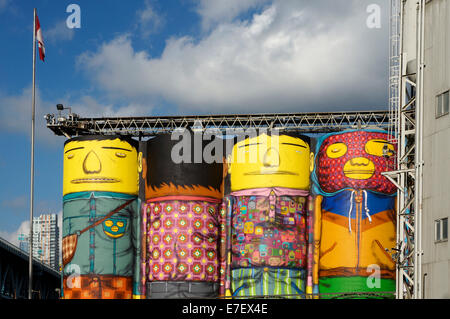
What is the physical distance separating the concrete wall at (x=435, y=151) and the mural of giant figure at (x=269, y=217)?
101 ft

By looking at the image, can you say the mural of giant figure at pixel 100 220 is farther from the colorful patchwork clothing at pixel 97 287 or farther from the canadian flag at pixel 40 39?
the canadian flag at pixel 40 39

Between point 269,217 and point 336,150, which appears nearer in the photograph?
point 269,217

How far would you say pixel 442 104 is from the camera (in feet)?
132

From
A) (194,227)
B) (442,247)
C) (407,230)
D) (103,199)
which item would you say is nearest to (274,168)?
(194,227)

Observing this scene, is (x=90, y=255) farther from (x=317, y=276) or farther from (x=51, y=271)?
(x=51, y=271)

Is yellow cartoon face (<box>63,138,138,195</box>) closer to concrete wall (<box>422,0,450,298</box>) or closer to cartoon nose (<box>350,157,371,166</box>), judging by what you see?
cartoon nose (<box>350,157,371,166</box>)

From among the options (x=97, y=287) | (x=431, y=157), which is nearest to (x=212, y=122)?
(x=97, y=287)

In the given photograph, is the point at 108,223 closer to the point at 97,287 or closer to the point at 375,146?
the point at 97,287

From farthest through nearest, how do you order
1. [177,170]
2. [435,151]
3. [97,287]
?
[177,170] < [97,287] < [435,151]

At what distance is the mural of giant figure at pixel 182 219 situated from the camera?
72.6m

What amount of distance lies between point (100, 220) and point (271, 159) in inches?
755

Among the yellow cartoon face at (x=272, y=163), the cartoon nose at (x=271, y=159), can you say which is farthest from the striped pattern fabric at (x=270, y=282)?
the cartoon nose at (x=271, y=159)
